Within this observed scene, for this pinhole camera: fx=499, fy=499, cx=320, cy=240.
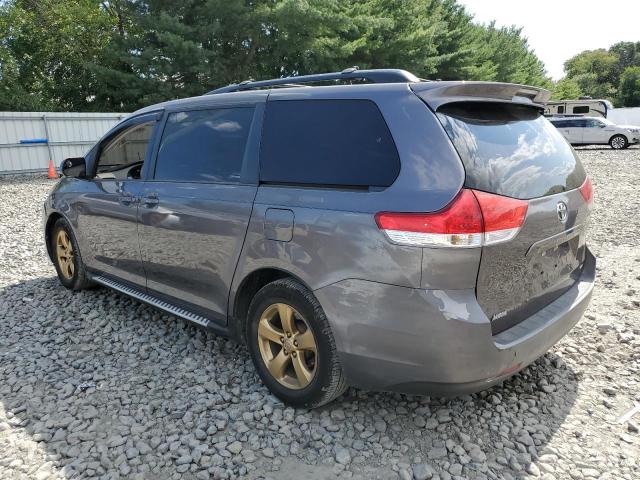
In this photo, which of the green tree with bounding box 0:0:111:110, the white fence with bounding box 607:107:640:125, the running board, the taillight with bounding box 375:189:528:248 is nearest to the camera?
the taillight with bounding box 375:189:528:248

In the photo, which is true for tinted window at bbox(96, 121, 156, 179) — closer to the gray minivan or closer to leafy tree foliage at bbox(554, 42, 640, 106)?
the gray minivan

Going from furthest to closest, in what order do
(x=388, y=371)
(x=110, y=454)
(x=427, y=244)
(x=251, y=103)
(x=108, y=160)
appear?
(x=108, y=160)
(x=251, y=103)
(x=110, y=454)
(x=388, y=371)
(x=427, y=244)

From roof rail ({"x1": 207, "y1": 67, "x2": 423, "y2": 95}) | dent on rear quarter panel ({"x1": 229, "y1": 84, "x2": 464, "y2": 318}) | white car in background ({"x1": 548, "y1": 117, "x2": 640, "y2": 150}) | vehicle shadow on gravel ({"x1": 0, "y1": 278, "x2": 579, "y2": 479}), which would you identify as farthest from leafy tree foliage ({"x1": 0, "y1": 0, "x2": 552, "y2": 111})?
dent on rear quarter panel ({"x1": 229, "y1": 84, "x2": 464, "y2": 318})

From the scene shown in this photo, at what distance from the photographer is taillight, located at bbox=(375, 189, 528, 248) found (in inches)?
85.5

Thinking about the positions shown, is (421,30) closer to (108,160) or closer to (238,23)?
(238,23)

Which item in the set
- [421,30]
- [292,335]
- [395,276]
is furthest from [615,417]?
[421,30]

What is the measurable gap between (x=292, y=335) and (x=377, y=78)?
1527 mm

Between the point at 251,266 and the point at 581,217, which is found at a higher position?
the point at 581,217

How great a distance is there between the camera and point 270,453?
2.52 meters

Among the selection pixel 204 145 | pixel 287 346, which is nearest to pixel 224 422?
pixel 287 346

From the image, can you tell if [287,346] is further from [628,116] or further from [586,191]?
[628,116]

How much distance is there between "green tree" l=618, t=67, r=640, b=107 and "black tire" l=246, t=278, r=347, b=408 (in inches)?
3236

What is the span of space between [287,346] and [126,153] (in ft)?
8.89

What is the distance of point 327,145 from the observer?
2678 millimetres
